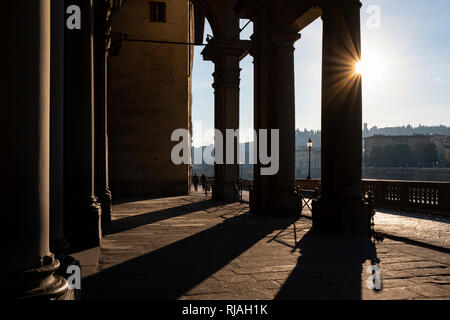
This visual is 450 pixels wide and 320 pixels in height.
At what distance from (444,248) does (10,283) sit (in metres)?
7.55

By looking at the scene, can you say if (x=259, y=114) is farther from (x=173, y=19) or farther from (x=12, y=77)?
(x=173, y=19)

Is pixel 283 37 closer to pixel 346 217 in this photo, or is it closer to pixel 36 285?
pixel 346 217

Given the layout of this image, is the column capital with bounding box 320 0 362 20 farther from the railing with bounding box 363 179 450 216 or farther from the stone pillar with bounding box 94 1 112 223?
the railing with bounding box 363 179 450 216

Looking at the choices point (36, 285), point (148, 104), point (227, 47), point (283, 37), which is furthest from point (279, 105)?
point (148, 104)

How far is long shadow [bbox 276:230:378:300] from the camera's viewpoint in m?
5.04

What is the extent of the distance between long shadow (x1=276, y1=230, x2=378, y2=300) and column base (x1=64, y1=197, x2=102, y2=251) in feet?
13.8

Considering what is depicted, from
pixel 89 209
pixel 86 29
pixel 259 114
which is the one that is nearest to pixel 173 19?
pixel 259 114

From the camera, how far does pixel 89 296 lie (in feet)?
15.9

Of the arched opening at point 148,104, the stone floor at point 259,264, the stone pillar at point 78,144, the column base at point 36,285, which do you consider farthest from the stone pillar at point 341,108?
the arched opening at point 148,104

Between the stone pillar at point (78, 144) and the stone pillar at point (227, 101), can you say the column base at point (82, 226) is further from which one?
the stone pillar at point (227, 101)

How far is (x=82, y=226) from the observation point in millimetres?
8227

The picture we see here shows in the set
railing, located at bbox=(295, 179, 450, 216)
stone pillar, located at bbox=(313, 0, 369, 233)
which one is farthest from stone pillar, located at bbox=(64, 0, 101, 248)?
railing, located at bbox=(295, 179, 450, 216)
